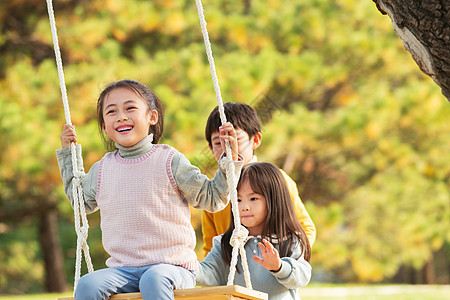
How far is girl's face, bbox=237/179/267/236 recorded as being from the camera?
96.4 inches

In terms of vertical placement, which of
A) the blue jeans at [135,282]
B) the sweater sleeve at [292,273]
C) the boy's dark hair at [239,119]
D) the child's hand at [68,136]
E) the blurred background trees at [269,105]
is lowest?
the sweater sleeve at [292,273]

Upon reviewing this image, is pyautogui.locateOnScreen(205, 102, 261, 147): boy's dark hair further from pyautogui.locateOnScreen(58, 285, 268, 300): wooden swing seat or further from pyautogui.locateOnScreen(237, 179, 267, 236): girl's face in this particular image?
pyautogui.locateOnScreen(58, 285, 268, 300): wooden swing seat

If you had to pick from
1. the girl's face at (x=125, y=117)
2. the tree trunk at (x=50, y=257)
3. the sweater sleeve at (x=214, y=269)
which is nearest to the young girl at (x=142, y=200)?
the girl's face at (x=125, y=117)

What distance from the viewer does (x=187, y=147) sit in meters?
7.47

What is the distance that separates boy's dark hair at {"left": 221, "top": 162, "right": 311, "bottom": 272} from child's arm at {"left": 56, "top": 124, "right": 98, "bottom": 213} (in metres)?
0.52

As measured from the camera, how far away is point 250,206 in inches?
96.5

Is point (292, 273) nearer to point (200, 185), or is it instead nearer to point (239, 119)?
point (200, 185)

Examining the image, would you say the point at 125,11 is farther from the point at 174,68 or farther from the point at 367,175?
the point at 367,175

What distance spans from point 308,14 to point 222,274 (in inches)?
318

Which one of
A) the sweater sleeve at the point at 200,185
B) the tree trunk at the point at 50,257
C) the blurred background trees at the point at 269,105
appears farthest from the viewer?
the tree trunk at the point at 50,257

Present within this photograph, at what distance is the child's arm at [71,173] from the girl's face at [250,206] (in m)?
0.52

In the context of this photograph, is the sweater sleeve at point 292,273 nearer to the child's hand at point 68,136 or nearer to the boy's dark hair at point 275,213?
the boy's dark hair at point 275,213

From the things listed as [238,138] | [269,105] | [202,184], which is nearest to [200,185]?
[202,184]

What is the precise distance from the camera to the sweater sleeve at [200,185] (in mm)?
2070
